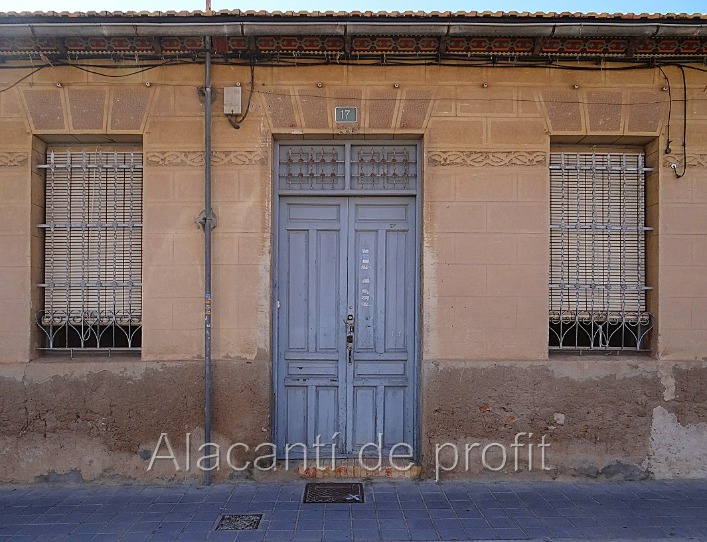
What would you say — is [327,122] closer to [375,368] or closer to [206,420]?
[375,368]

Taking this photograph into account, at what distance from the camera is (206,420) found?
5.12 m

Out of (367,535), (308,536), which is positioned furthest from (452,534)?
(308,536)

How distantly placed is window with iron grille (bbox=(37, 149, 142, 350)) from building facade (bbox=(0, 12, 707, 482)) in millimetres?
21

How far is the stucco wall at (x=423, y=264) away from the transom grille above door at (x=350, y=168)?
0.24 m

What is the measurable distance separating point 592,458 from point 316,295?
3111 mm

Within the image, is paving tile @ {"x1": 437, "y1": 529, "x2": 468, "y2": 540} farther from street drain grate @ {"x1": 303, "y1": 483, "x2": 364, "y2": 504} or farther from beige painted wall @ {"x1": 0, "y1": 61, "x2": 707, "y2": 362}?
beige painted wall @ {"x1": 0, "y1": 61, "x2": 707, "y2": 362}

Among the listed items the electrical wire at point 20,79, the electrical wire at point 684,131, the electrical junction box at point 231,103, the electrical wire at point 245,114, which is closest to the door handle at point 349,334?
the electrical wire at point 245,114

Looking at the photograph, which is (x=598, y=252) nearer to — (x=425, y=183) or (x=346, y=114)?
(x=425, y=183)

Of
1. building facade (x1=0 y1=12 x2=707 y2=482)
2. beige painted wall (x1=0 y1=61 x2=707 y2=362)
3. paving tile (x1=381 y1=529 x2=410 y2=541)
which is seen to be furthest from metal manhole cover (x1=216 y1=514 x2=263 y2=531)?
beige painted wall (x1=0 y1=61 x2=707 y2=362)

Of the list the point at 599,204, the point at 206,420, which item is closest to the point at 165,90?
the point at 206,420

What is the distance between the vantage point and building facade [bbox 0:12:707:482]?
5.18 m

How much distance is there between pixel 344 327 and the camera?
18.0 ft

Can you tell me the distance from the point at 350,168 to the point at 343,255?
0.88 m

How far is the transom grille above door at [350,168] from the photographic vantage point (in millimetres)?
5496
